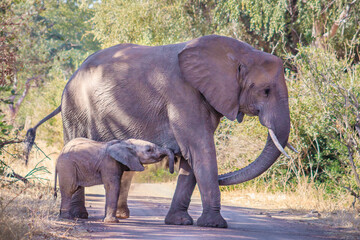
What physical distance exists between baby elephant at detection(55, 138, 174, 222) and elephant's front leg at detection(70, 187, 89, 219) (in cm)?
39

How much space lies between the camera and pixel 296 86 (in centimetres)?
1285

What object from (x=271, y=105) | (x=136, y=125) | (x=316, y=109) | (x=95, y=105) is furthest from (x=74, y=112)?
(x=316, y=109)

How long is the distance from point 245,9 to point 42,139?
418 inches

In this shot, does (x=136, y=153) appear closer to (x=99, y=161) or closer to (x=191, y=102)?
(x=99, y=161)

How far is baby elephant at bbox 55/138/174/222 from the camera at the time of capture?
295 inches

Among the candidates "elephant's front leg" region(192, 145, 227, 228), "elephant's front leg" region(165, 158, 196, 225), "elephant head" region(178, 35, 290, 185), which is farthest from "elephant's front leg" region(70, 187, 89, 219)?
"elephant head" region(178, 35, 290, 185)

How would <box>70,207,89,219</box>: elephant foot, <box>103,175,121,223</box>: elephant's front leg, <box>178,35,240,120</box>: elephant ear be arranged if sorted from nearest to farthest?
<box>103,175,121,223</box>: elephant's front leg, <box>178,35,240,120</box>: elephant ear, <box>70,207,89,219</box>: elephant foot

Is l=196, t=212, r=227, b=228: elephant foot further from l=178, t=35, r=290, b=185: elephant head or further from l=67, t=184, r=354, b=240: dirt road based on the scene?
l=178, t=35, r=290, b=185: elephant head

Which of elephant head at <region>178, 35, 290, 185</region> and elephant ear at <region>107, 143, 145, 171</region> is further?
elephant head at <region>178, 35, 290, 185</region>

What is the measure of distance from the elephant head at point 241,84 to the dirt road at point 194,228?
927 millimetres

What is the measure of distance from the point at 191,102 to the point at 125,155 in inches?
46.6

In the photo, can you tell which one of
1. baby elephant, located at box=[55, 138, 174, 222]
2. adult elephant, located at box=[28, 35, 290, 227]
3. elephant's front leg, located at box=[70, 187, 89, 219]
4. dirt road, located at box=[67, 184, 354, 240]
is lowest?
dirt road, located at box=[67, 184, 354, 240]

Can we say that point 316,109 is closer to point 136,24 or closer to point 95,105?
point 95,105

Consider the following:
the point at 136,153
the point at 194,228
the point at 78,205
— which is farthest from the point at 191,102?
the point at 78,205
